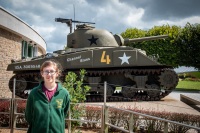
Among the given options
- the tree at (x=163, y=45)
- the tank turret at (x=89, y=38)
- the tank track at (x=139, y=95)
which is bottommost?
the tank track at (x=139, y=95)

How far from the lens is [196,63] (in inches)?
1133

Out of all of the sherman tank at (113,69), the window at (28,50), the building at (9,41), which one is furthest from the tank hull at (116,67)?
the window at (28,50)

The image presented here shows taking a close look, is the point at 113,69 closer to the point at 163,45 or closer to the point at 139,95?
the point at 139,95

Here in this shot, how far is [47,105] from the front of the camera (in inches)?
110

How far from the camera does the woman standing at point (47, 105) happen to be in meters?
2.77

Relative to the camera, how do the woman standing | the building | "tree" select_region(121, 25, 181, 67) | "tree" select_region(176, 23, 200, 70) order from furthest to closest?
"tree" select_region(121, 25, 181, 67) < "tree" select_region(176, 23, 200, 70) < the building < the woman standing

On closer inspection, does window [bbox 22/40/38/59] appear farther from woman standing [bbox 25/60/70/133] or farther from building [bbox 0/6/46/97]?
woman standing [bbox 25/60/70/133]

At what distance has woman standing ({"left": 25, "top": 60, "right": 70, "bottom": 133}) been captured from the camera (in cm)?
277

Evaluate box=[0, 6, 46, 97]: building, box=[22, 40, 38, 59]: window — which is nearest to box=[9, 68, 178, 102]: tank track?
box=[0, 6, 46, 97]: building

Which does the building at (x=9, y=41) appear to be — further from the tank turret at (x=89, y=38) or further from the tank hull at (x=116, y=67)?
the tank turret at (x=89, y=38)

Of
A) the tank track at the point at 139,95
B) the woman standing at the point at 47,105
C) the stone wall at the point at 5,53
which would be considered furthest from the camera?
the stone wall at the point at 5,53

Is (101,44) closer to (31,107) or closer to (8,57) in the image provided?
(8,57)

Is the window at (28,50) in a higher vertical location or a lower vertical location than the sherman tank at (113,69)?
higher

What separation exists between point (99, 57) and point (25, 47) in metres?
10.4
